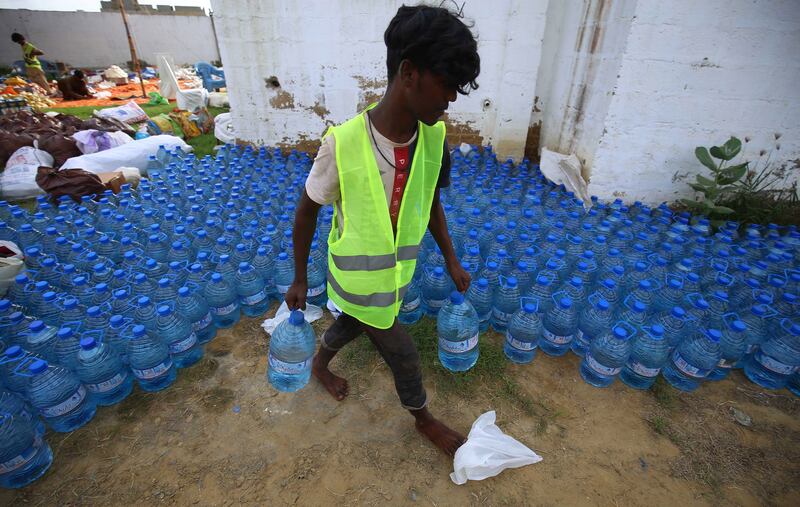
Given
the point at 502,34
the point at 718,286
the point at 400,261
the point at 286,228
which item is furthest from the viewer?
the point at 502,34

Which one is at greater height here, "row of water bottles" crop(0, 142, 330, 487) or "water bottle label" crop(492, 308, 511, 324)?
"row of water bottles" crop(0, 142, 330, 487)

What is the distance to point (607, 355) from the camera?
2525mm

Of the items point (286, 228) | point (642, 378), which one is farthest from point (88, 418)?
point (642, 378)

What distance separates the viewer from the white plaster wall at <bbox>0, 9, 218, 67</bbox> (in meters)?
18.2

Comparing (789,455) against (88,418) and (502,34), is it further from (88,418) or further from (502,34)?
(502,34)

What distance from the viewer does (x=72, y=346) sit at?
2357 millimetres

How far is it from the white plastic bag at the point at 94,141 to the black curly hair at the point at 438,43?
7039 mm

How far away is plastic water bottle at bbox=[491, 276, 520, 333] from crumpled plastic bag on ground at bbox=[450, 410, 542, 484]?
3.25 ft

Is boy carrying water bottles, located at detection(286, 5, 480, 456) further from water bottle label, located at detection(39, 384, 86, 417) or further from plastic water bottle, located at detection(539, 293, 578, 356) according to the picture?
water bottle label, located at detection(39, 384, 86, 417)

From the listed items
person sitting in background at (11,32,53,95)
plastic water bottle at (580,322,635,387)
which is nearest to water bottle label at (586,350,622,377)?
plastic water bottle at (580,322,635,387)

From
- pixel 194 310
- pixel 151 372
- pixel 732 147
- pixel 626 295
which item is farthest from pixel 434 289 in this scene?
pixel 732 147

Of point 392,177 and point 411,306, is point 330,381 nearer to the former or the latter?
point 411,306

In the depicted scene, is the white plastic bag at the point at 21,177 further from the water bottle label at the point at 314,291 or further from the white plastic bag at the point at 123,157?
the water bottle label at the point at 314,291

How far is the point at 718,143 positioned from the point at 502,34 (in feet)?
10.5
